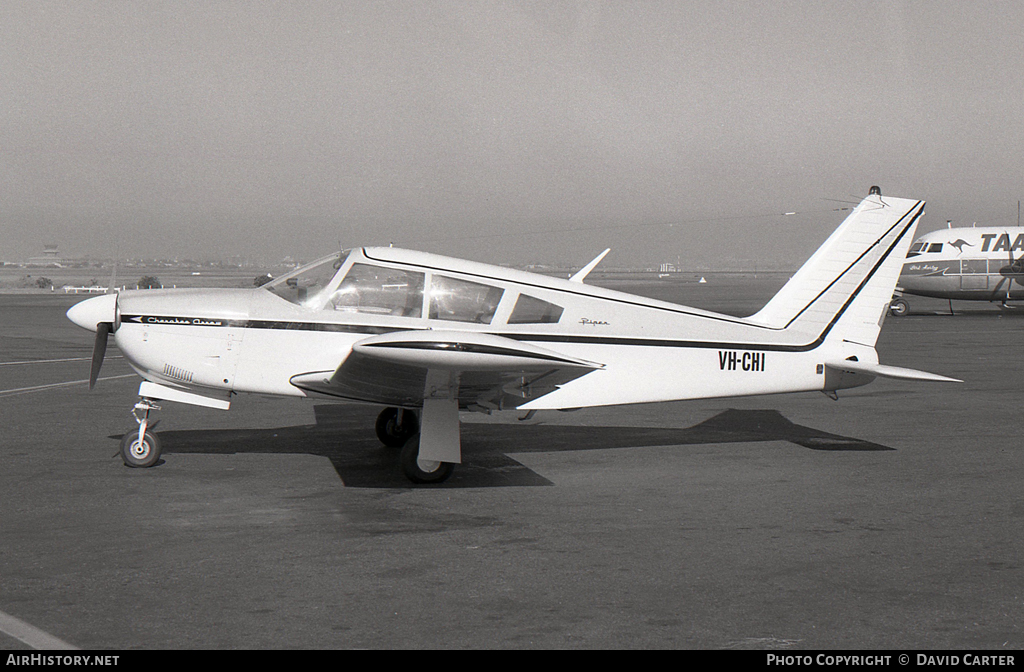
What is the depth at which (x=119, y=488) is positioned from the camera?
26.9ft

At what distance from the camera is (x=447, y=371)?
7.82 m

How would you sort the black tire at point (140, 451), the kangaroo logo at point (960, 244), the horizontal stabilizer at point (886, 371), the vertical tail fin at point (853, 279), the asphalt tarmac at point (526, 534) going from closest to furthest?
the asphalt tarmac at point (526, 534) → the black tire at point (140, 451) → the horizontal stabilizer at point (886, 371) → the vertical tail fin at point (853, 279) → the kangaroo logo at point (960, 244)

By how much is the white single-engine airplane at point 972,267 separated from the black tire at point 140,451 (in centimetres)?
3209

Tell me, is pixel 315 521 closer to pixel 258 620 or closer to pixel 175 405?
pixel 258 620

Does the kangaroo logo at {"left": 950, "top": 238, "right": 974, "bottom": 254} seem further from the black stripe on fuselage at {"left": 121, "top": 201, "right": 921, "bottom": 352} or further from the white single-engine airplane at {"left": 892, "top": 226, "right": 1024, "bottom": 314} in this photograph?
the black stripe on fuselage at {"left": 121, "top": 201, "right": 921, "bottom": 352}

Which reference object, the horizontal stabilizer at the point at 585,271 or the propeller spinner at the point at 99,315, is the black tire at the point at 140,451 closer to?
the propeller spinner at the point at 99,315

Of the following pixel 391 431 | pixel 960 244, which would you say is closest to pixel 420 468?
pixel 391 431

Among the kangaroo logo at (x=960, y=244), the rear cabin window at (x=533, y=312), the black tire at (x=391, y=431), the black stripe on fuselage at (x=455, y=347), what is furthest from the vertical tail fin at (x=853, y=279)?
the kangaroo logo at (x=960, y=244)

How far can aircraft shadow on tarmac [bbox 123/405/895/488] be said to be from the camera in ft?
29.6

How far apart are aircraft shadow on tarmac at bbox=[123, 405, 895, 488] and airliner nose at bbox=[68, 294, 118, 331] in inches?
68.7

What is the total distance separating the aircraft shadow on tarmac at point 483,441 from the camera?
9.01 m

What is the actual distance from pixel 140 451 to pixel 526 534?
426 cm

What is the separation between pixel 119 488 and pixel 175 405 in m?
5.69

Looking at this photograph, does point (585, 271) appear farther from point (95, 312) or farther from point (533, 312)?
point (95, 312)
